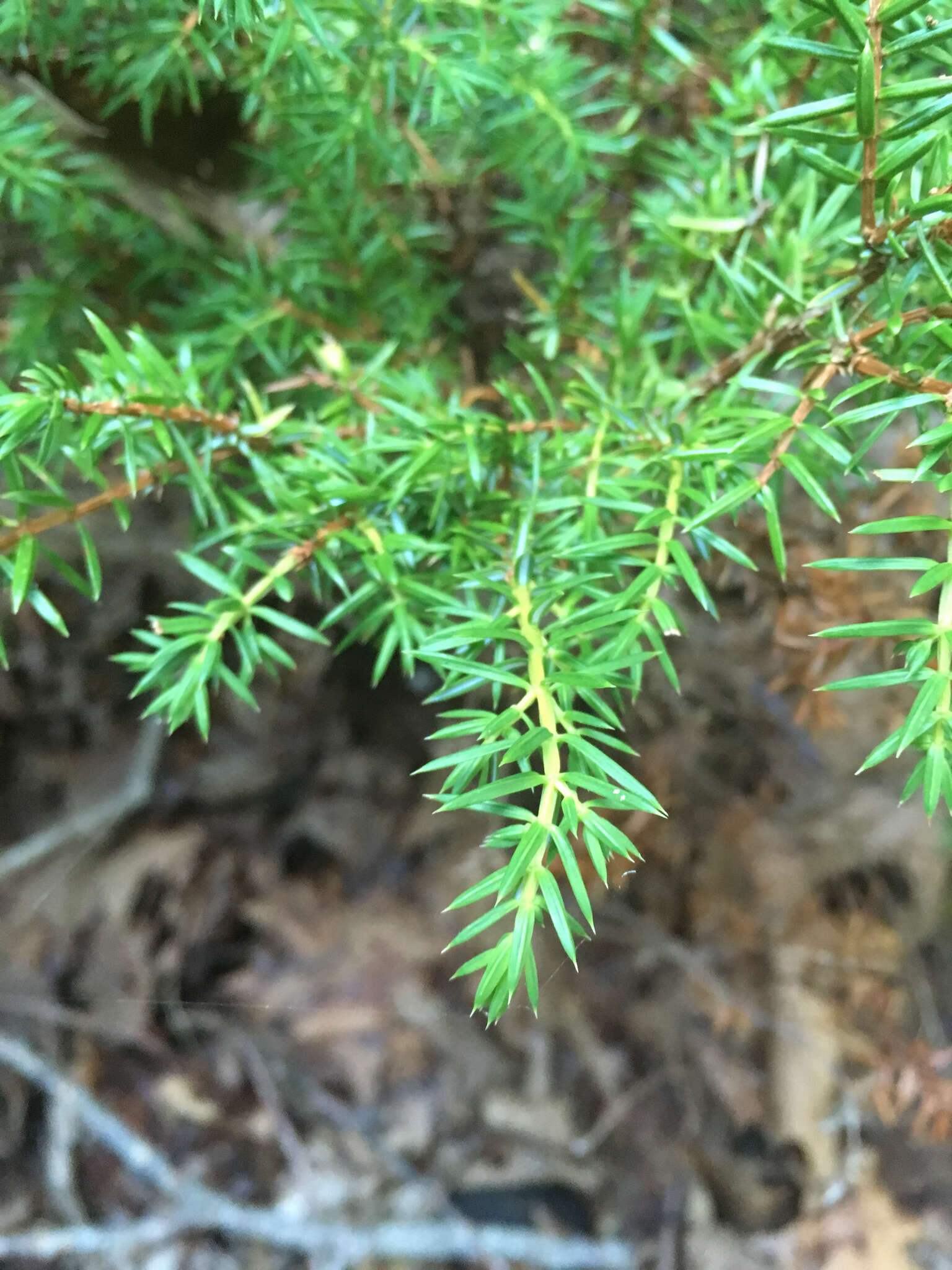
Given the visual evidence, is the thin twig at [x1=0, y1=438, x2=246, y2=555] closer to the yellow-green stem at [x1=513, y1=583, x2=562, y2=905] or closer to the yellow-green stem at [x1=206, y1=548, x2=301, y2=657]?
the yellow-green stem at [x1=206, y1=548, x2=301, y2=657]

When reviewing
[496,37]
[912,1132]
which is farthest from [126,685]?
[912,1132]

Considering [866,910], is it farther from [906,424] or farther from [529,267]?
[529,267]

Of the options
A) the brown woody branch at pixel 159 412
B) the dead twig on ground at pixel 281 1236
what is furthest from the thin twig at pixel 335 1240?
the brown woody branch at pixel 159 412

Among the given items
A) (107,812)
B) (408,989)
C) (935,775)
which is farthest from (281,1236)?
(935,775)

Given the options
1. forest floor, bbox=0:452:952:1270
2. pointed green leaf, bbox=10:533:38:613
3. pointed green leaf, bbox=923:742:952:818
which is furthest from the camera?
forest floor, bbox=0:452:952:1270

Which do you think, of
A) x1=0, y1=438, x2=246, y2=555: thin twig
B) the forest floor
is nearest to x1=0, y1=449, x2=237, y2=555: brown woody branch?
x1=0, y1=438, x2=246, y2=555: thin twig

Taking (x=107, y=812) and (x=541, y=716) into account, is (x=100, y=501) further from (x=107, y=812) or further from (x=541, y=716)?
(x=107, y=812)
